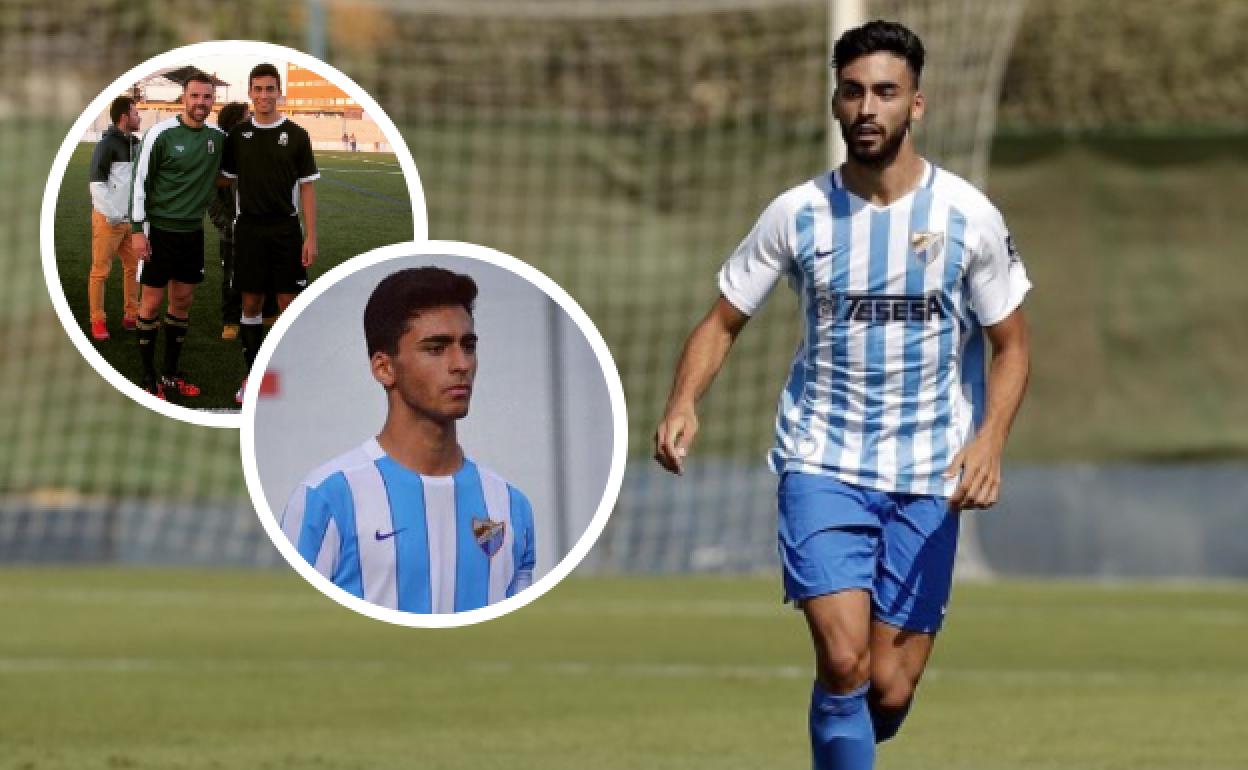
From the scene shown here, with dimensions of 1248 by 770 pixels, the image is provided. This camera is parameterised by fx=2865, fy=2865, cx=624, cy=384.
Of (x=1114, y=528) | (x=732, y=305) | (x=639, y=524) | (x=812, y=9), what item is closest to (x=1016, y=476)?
(x=1114, y=528)

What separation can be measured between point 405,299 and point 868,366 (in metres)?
1.72

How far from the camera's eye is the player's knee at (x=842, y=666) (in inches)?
325

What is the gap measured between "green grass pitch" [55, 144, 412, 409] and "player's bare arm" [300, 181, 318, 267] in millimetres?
18

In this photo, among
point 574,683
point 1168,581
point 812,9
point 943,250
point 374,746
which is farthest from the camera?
point 812,9

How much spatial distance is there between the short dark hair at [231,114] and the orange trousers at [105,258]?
0.34 metres

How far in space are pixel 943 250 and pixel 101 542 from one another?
13.7 meters

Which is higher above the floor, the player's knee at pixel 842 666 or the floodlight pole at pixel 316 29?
the floodlight pole at pixel 316 29

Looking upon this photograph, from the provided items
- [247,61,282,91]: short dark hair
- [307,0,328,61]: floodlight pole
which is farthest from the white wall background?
[307,0,328,61]: floodlight pole

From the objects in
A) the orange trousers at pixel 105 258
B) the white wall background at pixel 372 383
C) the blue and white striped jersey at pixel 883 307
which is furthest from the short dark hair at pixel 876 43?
the orange trousers at pixel 105 258

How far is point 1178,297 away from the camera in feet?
66.6

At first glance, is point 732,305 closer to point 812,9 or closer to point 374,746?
point 374,746

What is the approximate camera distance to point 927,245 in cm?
826

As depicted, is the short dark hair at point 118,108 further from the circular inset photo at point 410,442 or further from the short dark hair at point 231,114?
the circular inset photo at point 410,442

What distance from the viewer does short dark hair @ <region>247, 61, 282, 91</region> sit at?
6.96m
